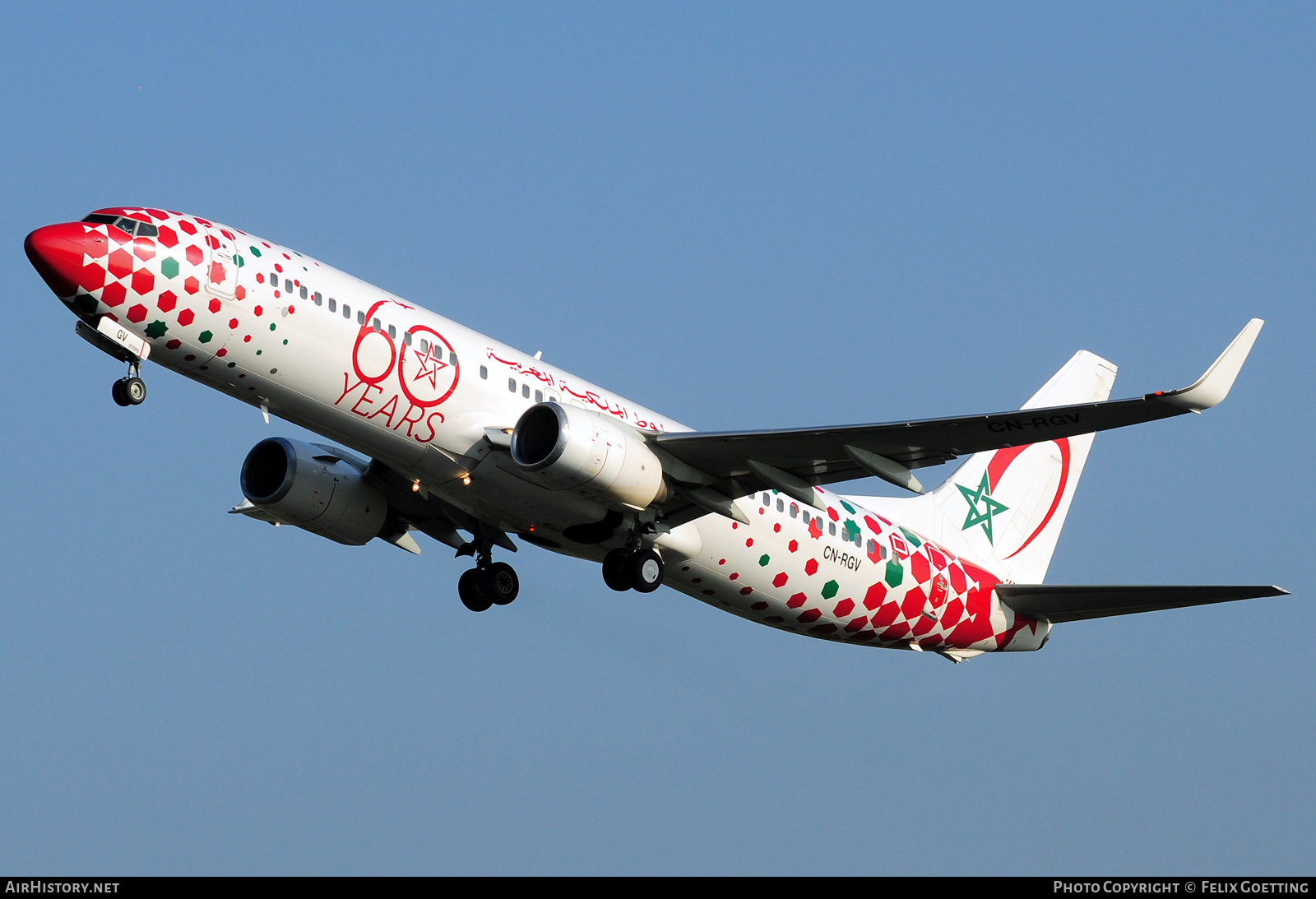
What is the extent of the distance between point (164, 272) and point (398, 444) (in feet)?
16.9

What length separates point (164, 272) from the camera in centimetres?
2772

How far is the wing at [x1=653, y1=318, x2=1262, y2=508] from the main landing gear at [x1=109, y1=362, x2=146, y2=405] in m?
9.58

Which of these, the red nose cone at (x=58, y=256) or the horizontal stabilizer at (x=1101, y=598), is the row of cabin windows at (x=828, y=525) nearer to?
the horizontal stabilizer at (x=1101, y=598)

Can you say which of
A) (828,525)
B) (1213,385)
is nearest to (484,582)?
(828,525)

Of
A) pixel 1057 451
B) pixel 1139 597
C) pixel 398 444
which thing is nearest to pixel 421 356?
pixel 398 444

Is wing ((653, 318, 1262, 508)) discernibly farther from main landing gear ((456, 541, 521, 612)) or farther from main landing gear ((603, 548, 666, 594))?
main landing gear ((456, 541, 521, 612))

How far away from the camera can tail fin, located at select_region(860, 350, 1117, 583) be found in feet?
129

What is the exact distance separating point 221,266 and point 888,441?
1230 centimetres

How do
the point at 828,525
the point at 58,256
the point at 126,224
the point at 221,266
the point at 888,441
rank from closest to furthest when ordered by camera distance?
1. the point at 58,256
2. the point at 126,224
3. the point at 221,266
4. the point at 888,441
5. the point at 828,525

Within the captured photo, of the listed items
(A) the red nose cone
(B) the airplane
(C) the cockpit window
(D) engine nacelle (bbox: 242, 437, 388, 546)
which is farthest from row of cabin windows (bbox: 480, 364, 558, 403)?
(A) the red nose cone

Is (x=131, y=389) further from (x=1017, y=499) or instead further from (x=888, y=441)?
(x=1017, y=499)

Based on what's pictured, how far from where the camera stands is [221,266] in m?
28.2

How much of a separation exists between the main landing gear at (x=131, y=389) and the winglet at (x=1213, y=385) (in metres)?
17.1
